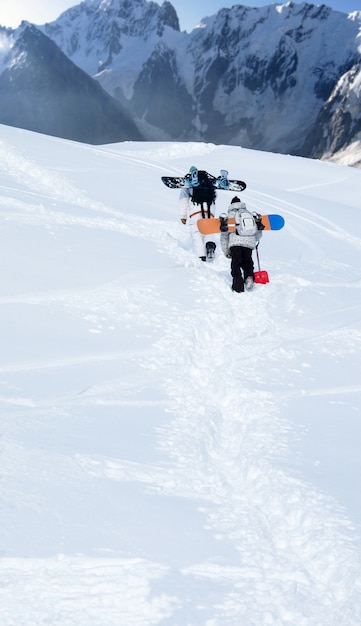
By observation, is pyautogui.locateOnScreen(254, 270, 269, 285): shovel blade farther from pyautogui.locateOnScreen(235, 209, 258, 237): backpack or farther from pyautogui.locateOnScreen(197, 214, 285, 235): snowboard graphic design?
pyautogui.locateOnScreen(197, 214, 285, 235): snowboard graphic design

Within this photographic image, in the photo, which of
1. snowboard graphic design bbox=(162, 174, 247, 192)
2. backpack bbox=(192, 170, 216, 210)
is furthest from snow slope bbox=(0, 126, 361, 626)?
snowboard graphic design bbox=(162, 174, 247, 192)

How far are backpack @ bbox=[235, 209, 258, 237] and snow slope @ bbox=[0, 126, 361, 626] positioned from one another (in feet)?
2.80

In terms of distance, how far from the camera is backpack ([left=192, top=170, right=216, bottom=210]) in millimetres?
11016

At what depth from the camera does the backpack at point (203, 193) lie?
11016 millimetres

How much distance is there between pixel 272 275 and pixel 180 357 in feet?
14.0

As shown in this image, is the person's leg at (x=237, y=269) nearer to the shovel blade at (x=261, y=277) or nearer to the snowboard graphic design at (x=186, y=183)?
the shovel blade at (x=261, y=277)

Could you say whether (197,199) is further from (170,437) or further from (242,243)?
(170,437)

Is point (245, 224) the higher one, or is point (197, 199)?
point (197, 199)

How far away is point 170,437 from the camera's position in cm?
418

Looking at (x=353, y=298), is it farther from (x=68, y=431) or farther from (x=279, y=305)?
(x=68, y=431)

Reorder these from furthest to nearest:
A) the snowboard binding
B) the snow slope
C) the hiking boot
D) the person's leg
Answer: the hiking boot
the snowboard binding
the person's leg
the snow slope

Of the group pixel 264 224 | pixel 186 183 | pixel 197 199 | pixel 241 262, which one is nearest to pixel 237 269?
pixel 241 262

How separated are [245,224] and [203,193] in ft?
6.74

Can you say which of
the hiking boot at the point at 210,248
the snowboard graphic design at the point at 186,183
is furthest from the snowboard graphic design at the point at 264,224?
the snowboard graphic design at the point at 186,183
